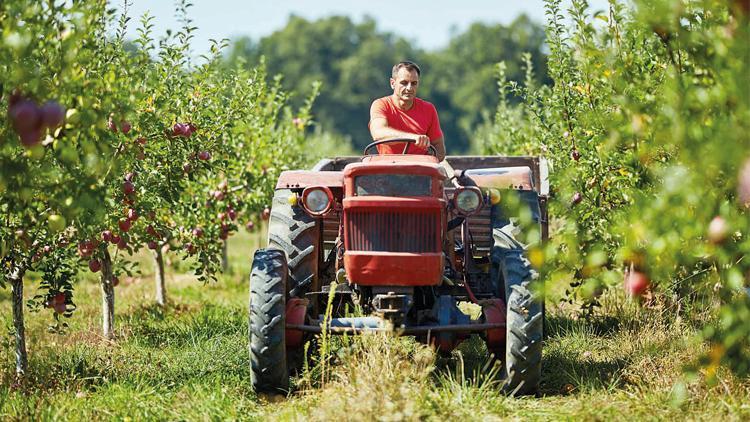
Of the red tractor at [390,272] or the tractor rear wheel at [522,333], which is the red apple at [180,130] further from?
the tractor rear wheel at [522,333]

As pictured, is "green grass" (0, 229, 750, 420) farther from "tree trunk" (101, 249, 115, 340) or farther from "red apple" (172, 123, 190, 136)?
"red apple" (172, 123, 190, 136)

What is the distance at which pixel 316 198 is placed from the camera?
17.9ft

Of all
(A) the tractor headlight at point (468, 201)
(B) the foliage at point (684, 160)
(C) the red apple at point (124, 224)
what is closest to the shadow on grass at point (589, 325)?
(A) the tractor headlight at point (468, 201)

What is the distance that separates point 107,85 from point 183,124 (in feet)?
5.63

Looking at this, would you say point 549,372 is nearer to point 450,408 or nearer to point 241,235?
point 450,408

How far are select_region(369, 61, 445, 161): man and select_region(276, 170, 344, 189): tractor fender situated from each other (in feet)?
2.60

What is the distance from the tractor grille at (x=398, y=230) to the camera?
523 centimetres

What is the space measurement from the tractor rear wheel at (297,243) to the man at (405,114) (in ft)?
2.86

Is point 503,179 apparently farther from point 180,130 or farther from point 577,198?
point 180,130

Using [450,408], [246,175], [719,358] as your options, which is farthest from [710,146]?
[246,175]

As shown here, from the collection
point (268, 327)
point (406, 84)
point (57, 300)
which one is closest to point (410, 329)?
point (268, 327)

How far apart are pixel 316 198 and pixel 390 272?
610 mm

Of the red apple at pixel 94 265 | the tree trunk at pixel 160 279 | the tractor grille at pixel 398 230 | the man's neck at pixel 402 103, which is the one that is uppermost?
the man's neck at pixel 402 103

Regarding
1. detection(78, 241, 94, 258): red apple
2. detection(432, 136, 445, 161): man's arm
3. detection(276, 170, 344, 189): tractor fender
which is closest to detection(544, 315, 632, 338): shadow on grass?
detection(432, 136, 445, 161): man's arm
